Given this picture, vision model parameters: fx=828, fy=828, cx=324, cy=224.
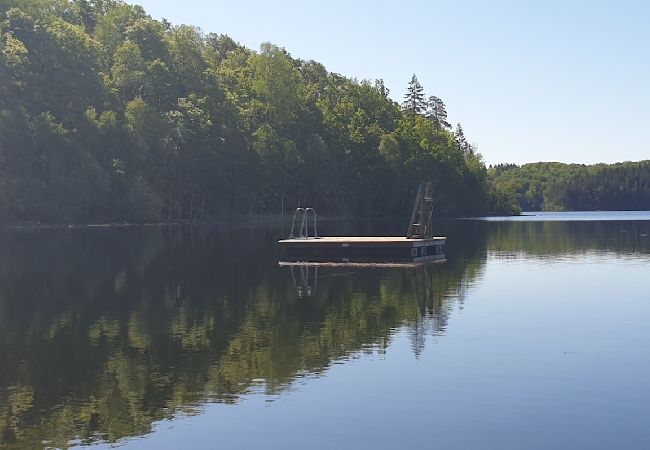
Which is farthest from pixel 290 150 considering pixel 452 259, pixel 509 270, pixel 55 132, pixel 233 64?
pixel 509 270

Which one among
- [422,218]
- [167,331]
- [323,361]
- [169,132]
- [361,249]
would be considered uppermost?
[169,132]

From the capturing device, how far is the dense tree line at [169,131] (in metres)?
101

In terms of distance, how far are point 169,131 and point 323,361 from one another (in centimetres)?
9987

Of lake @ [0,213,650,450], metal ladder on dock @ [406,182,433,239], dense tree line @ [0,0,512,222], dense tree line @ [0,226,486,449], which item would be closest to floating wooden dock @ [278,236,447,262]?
metal ladder on dock @ [406,182,433,239]

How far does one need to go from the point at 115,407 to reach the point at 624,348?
46.0 ft

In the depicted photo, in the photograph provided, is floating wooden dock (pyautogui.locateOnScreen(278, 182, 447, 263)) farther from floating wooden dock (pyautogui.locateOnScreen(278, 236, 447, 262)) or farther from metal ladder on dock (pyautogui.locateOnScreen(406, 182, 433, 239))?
metal ladder on dock (pyautogui.locateOnScreen(406, 182, 433, 239))

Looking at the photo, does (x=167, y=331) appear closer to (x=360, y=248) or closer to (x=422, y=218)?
(x=360, y=248)

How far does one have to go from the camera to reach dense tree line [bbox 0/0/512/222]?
333 ft

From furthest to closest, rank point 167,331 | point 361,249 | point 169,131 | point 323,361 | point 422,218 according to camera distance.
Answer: point 169,131 → point 422,218 → point 361,249 → point 167,331 → point 323,361

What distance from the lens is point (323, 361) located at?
2102 centimetres

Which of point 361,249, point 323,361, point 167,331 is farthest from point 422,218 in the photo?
point 323,361

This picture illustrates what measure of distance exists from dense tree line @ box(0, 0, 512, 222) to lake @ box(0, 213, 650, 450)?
62.8 metres

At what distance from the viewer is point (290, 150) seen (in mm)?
135125

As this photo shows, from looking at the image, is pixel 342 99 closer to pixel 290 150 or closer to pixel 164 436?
pixel 290 150
